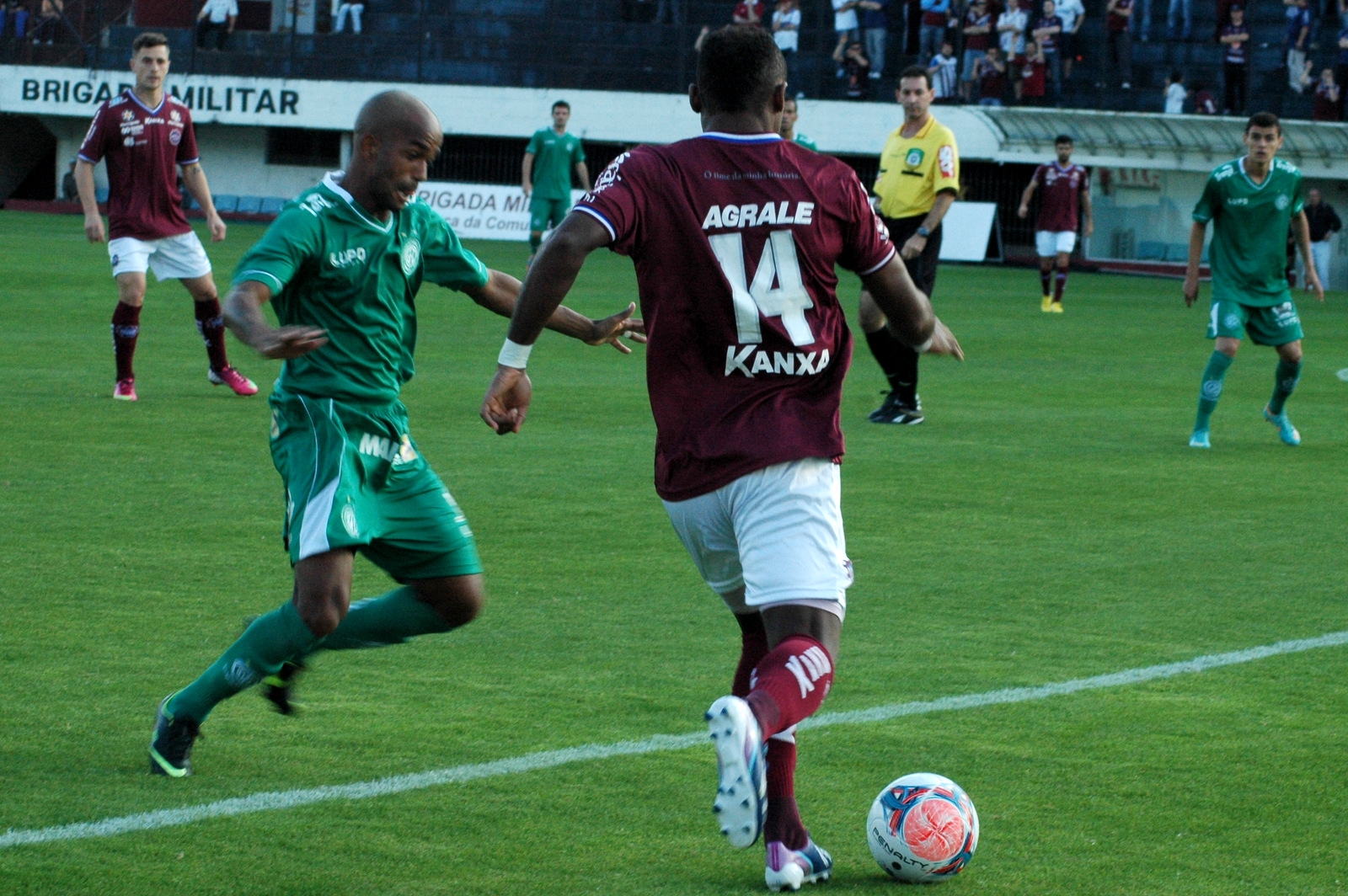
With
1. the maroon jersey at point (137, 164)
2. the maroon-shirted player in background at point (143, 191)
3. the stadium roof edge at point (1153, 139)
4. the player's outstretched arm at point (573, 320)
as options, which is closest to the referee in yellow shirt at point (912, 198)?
the maroon-shirted player in background at point (143, 191)

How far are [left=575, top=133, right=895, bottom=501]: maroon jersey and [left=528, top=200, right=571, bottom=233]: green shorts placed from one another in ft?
74.1

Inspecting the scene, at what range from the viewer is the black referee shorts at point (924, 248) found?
12.3 meters

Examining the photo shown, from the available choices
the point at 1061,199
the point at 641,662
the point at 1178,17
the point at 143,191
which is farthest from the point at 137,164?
the point at 1178,17

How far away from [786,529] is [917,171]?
890cm

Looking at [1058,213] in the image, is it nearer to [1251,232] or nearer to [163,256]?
[1251,232]

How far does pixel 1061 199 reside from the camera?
80.1 feet

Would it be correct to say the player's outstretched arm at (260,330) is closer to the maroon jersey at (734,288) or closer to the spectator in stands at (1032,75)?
the maroon jersey at (734,288)

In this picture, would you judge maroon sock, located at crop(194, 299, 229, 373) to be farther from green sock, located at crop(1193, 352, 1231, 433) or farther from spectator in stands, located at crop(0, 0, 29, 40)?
spectator in stands, located at crop(0, 0, 29, 40)

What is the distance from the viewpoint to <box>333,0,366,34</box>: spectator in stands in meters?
38.8

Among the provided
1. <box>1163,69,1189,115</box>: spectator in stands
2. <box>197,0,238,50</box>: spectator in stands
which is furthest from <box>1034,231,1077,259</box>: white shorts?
<box>197,0,238,50</box>: spectator in stands

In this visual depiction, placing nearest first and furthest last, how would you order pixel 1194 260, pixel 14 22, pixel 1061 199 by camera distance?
pixel 1194 260
pixel 1061 199
pixel 14 22

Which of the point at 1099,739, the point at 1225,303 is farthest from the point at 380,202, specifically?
the point at 1225,303

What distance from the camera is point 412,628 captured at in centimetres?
459

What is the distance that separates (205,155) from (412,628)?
40.0m
